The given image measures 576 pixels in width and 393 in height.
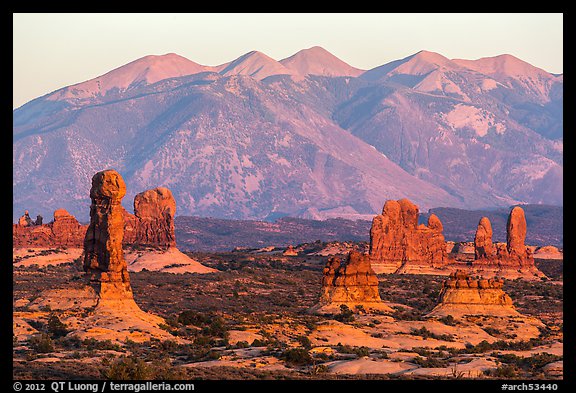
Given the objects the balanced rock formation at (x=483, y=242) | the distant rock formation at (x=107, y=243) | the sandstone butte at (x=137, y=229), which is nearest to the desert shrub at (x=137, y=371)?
the distant rock formation at (x=107, y=243)

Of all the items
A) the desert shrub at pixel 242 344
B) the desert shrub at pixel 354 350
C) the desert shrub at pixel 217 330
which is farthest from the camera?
the desert shrub at pixel 217 330

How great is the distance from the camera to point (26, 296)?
335 feet

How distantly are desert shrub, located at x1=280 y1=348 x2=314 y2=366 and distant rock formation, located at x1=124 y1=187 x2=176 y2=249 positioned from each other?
69.8 metres

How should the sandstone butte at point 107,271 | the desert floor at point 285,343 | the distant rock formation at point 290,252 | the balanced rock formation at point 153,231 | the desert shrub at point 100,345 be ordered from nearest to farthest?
1. the desert floor at point 285,343
2. the desert shrub at point 100,345
3. the sandstone butte at point 107,271
4. the balanced rock formation at point 153,231
5. the distant rock formation at point 290,252

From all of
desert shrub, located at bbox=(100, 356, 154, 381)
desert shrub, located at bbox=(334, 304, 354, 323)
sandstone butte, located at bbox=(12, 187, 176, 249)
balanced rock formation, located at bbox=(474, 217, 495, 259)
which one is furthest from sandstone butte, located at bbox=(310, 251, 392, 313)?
balanced rock formation, located at bbox=(474, 217, 495, 259)

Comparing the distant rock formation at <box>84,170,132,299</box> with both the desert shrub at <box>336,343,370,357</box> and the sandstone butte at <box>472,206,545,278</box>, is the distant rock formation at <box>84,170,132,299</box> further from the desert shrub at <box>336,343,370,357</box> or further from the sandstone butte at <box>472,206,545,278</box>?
the sandstone butte at <box>472,206,545,278</box>

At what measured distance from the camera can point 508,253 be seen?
5797 inches

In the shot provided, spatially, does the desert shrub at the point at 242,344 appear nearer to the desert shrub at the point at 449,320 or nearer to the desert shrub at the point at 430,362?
the desert shrub at the point at 430,362

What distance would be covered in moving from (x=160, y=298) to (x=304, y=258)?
5777 cm

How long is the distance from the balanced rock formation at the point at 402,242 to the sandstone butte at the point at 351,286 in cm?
4581

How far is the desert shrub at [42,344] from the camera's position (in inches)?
2771

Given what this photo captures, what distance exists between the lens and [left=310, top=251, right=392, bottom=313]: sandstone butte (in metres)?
93.9
